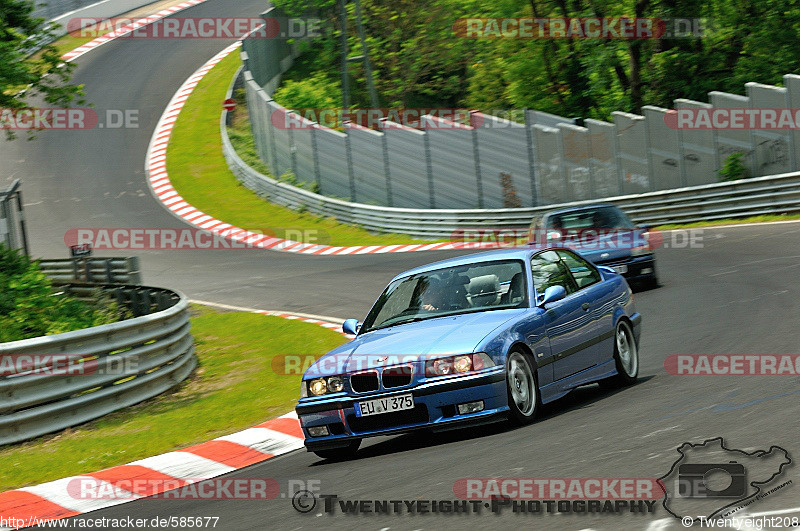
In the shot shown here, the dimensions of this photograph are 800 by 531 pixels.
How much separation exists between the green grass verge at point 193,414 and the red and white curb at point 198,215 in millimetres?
12675

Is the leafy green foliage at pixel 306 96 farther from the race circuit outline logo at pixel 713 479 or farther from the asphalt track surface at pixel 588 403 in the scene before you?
the race circuit outline logo at pixel 713 479

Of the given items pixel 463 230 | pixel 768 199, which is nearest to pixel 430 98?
pixel 463 230

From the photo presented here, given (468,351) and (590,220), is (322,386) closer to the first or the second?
(468,351)

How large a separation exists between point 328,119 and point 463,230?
49.4 feet

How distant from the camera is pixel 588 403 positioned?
9398mm

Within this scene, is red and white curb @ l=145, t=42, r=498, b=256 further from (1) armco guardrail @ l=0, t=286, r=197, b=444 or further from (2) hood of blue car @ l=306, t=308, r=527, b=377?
(2) hood of blue car @ l=306, t=308, r=527, b=377

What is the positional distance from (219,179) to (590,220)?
2549 centimetres

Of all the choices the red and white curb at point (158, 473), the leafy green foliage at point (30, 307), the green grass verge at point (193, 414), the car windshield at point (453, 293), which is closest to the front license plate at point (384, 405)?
the car windshield at point (453, 293)

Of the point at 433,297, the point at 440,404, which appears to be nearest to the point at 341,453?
the point at 440,404

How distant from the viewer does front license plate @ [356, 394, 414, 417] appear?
8.09 meters

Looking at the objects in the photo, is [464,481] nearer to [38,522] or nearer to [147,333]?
[38,522]

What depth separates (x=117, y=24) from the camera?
60.9m

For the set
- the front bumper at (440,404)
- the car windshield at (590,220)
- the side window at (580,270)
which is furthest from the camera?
the car windshield at (590,220)

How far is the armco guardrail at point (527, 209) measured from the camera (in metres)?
25.4
